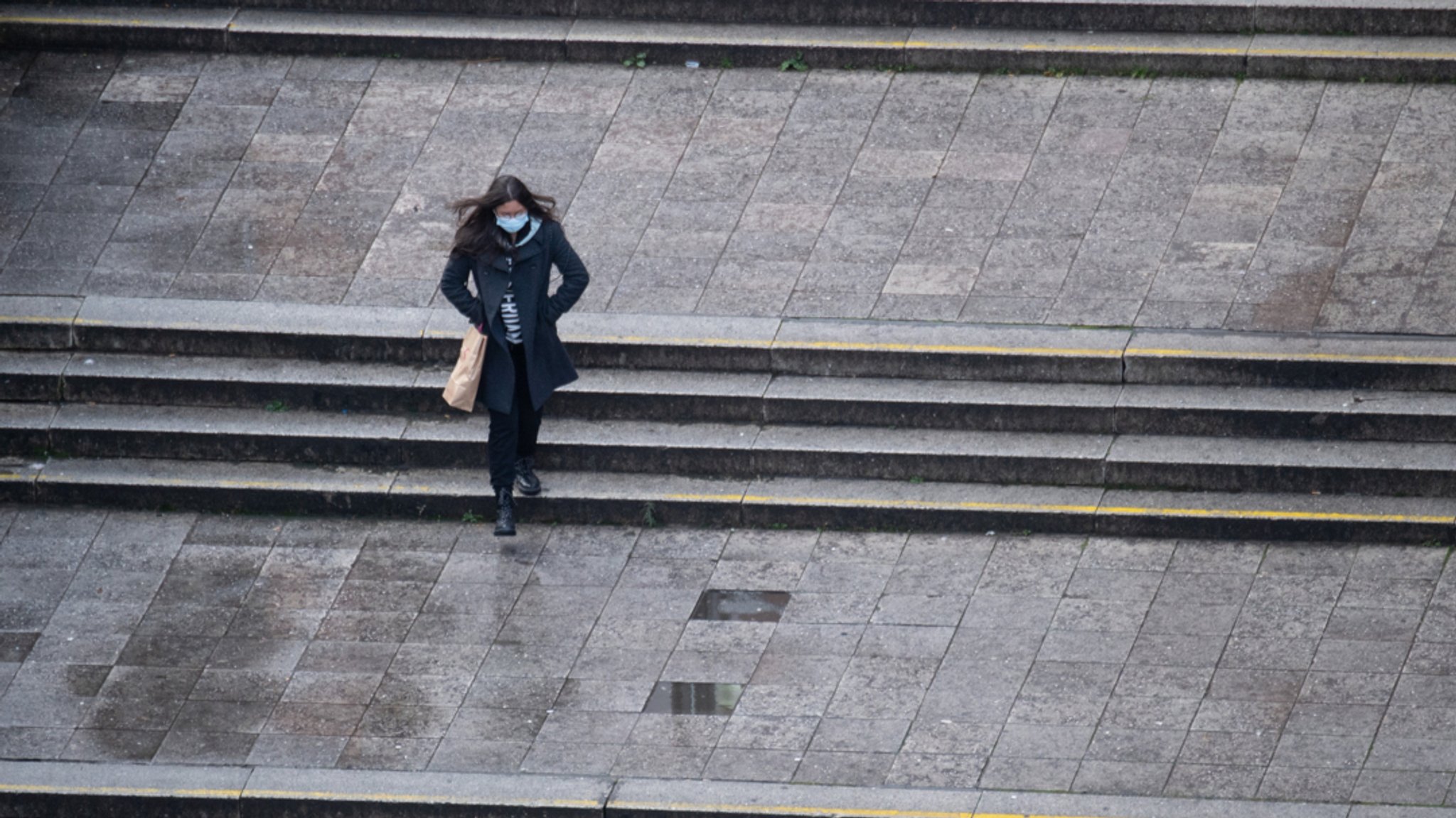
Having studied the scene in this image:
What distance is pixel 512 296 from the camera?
414 inches

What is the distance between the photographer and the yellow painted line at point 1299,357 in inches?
430

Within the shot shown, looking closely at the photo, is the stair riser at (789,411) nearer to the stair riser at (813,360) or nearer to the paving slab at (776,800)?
the stair riser at (813,360)

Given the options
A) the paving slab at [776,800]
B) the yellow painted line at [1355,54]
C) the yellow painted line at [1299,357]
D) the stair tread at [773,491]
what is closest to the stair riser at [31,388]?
the stair tread at [773,491]

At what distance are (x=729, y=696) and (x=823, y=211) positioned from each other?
140 inches

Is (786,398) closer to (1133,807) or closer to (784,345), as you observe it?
(784,345)

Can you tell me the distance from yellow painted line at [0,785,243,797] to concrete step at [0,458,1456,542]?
2.16 meters

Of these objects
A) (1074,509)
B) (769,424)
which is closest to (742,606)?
(769,424)

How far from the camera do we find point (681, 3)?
13.8 meters

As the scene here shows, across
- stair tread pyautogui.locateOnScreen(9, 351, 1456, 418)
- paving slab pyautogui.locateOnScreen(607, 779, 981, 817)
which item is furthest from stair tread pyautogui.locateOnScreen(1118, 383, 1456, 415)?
paving slab pyautogui.locateOnScreen(607, 779, 981, 817)

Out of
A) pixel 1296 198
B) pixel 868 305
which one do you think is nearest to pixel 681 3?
pixel 868 305

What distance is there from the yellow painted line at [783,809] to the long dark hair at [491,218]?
2.83 m

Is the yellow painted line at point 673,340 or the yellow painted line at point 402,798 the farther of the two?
the yellow painted line at point 673,340

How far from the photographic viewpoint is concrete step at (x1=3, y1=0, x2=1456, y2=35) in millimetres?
13086

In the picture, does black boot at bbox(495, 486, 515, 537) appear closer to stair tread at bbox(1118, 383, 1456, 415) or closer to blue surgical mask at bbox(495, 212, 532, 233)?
blue surgical mask at bbox(495, 212, 532, 233)
